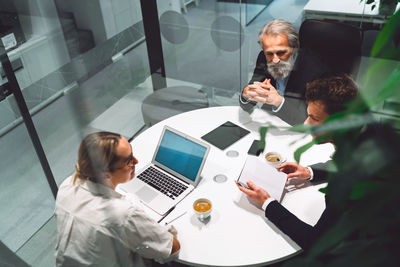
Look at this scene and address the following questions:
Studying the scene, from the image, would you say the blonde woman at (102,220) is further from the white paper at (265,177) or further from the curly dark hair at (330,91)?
the curly dark hair at (330,91)

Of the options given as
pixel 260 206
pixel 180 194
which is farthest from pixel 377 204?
pixel 180 194

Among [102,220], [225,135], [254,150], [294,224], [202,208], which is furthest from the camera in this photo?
[225,135]

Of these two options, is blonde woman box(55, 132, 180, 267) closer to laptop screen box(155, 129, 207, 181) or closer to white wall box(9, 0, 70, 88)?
laptop screen box(155, 129, 207, 181)

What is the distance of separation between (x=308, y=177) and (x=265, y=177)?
236mm

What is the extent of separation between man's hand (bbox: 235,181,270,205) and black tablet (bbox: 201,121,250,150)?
45 cm

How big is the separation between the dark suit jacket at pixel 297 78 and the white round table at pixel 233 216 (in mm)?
236

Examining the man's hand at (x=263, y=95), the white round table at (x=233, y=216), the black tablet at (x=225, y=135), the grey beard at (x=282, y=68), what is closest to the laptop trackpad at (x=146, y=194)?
the white round table at (x=233, y=216)

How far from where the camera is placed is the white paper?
172 cm

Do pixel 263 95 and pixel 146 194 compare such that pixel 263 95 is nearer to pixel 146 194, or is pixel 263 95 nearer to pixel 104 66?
pixel 146 194

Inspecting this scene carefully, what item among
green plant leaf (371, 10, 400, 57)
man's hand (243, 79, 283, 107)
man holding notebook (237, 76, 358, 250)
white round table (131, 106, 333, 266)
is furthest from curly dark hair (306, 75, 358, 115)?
green plant leaf (371, 10, 400, 57)

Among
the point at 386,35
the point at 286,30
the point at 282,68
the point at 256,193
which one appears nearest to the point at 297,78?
the point at 282,68

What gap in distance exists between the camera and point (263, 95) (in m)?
2.27

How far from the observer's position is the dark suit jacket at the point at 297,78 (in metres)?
2.29

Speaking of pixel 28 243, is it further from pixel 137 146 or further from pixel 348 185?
pixel 348 185
